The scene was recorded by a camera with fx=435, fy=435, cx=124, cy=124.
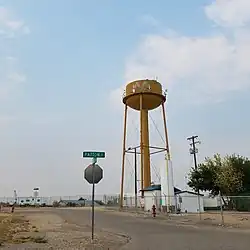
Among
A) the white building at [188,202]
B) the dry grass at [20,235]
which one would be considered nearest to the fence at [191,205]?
the white building at [188,202]

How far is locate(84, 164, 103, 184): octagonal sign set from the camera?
16.7 meters

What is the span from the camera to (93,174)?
54.7 feet

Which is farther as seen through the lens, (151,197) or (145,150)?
(145,150)

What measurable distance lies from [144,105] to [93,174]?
137ft

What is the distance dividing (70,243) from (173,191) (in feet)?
114

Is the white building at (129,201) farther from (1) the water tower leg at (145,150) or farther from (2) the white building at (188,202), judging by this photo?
(2) the white building at (188,202)

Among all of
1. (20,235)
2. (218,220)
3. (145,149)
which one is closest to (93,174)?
(20,235)

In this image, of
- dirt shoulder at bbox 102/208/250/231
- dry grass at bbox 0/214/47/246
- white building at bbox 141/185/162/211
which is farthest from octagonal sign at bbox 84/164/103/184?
white building at bbox 141/185/162/211

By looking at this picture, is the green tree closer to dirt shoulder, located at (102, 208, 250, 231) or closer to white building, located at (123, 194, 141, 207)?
white building, located at (123, 194, 141, 207)

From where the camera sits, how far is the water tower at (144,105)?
184 feet

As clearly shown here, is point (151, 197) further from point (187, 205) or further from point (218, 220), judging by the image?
point (218, 220)

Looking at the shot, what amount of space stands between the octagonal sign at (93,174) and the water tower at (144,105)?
38.2 metres

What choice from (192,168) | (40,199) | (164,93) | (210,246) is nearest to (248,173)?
(192,168)

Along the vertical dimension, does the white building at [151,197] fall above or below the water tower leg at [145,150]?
below
